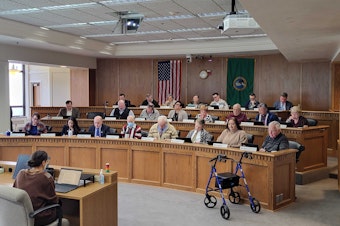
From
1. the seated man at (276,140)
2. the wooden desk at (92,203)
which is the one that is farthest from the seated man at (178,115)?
the wooden desk at (92,203)

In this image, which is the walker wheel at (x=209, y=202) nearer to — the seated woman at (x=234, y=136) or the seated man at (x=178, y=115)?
the seated woman at (x=234, y=136)

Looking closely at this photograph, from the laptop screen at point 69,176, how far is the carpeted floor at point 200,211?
1155mm

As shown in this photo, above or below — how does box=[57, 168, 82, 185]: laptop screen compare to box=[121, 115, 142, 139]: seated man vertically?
A: below

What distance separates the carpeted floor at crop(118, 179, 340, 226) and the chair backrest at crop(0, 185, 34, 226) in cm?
175

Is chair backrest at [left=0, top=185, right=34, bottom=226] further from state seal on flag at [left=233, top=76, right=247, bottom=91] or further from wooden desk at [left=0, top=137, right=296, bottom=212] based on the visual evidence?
state seal on flag at [left=233, top=76, right=247, bottom=91]

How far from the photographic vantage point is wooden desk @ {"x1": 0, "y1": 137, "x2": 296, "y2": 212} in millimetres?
5418

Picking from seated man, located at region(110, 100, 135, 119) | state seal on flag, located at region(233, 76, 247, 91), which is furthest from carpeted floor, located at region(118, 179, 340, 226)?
state seal on flag, located at region(233, 76, 247, 91)

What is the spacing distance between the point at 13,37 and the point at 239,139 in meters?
6.48

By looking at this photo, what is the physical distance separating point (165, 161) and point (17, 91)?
1242 centimetres

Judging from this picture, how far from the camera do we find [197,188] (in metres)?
6.13

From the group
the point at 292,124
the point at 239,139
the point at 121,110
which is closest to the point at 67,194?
the point at 239,139

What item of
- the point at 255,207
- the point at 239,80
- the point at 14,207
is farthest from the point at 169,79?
the point at 14,207

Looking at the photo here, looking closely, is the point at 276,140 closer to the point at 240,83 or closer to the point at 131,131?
the point at 131,131

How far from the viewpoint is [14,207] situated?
10.7 feet
